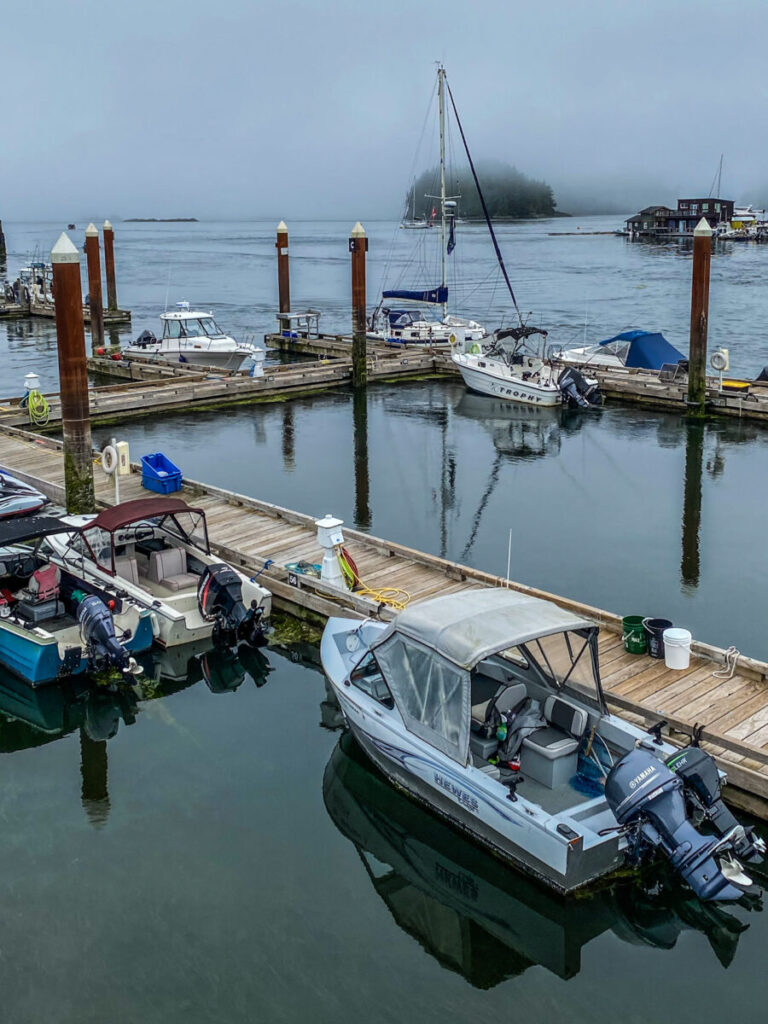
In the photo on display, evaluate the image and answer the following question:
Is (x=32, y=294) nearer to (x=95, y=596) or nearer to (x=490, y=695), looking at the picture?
(x=95, y=596)

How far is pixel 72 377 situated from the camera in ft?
55.6

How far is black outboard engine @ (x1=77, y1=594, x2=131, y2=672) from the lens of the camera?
1220cm

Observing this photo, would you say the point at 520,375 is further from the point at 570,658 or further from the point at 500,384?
the point at 570,658

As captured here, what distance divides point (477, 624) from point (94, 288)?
31.8 metres

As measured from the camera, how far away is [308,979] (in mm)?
8008

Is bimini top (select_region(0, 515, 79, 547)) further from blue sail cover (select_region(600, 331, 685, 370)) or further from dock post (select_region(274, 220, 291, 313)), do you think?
dock post (select_region(274, 220, 291, 313))

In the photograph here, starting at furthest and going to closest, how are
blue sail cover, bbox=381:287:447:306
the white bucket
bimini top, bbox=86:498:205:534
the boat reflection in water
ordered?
blue sail cover, bbox=381:287:447:306 < bimini top, bbox=86:498:205:534 < the white bucket < the boat reflection in water

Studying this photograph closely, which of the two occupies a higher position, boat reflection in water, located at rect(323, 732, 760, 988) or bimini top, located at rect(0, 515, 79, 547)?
bimini top, located at rect(0, 515, 79, 547)

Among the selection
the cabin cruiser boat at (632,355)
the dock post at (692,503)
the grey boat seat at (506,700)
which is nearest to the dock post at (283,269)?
the cabin cruiser boat at (632,355)

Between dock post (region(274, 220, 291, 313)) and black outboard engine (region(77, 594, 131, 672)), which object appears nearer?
black outboard engine (region(77, 594, 131, 672))

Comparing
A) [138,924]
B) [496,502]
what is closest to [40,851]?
[138,924]

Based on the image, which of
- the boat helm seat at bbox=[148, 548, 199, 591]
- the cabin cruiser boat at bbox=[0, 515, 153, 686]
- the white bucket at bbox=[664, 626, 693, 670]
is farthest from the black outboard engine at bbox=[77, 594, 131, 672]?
the white bucket at bbox=[664, 626, 693, 670]

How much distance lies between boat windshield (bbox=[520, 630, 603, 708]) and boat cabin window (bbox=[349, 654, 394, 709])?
1534 mm

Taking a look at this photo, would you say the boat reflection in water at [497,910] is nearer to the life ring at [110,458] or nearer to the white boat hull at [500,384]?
the life ring at [110,458]
